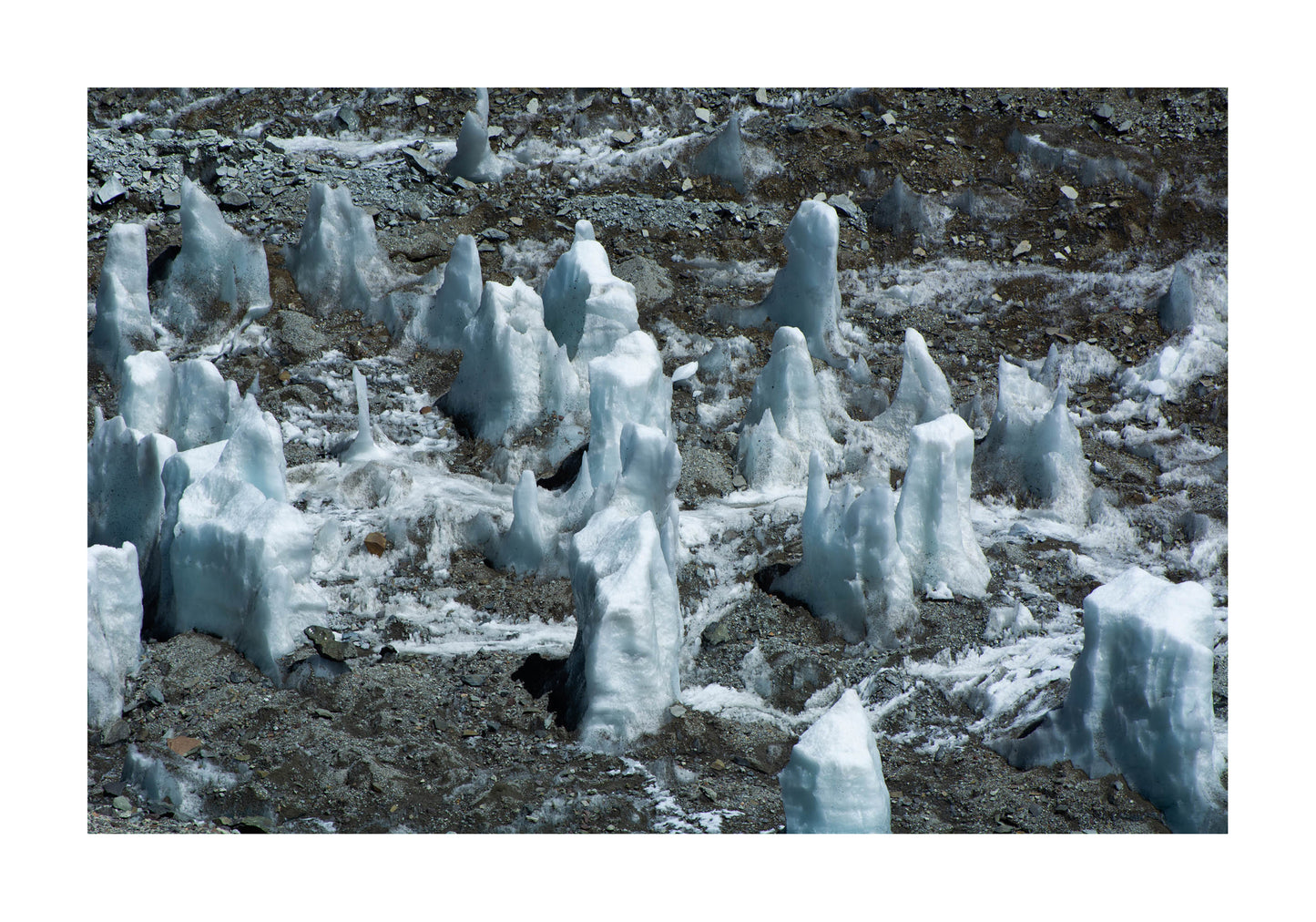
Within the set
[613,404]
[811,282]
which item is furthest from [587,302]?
[811,282]

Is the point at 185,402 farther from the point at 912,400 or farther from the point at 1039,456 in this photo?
the point at 1039,456

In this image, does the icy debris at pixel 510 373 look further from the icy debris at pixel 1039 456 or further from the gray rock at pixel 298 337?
the icy debris at pixel 1039 456

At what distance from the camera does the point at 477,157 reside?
22219 mm

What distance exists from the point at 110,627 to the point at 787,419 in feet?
26.4

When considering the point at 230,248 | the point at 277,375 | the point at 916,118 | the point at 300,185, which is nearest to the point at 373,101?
the point at 300,185

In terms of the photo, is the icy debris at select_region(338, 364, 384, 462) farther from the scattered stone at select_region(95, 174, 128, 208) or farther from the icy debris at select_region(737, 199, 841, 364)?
the scattered stone at select_region(95, 174, 128, 208)

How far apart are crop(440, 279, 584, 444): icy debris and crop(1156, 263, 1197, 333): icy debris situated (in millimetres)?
8785

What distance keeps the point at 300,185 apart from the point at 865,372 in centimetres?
929

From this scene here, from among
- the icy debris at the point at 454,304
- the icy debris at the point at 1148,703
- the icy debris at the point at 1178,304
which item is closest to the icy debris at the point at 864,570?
the icy debris at the point at 1148,703

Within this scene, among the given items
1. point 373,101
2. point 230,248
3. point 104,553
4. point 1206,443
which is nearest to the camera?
point 104,553

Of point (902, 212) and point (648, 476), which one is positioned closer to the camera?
point (648, 476)

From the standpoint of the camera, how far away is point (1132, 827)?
10930 millimetres

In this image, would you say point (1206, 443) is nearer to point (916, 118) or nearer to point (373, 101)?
point (916, 118)

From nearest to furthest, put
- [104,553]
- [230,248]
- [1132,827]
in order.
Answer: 1. [1132,827]
2. [104,553]
3. [230,248]
